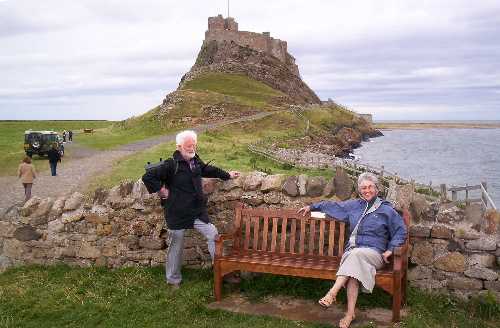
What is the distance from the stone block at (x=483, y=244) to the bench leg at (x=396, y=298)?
1.17 meters

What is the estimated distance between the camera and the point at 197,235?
740cm

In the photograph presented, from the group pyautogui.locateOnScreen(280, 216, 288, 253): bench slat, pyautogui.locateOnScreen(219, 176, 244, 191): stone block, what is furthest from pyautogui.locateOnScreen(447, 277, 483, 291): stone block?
pyautogui.locateOnScreen(219, 176, 244, 191): stone block

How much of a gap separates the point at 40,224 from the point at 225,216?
9.19 ft

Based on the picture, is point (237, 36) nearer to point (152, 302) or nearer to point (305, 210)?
point (305, 210)

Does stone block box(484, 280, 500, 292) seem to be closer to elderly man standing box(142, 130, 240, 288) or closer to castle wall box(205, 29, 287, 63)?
elderly man standing box(142, 130, 240, 288)

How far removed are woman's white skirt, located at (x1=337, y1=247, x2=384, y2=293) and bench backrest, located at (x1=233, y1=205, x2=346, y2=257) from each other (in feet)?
2.18

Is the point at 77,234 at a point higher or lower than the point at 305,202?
lower

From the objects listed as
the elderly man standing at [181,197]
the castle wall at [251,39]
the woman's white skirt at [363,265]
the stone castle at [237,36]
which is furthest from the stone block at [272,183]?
the castle wall at [251,39]

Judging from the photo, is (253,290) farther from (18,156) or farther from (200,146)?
(18,156)

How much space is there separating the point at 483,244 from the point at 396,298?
4.37 feet

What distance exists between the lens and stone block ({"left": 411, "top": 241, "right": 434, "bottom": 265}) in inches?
248

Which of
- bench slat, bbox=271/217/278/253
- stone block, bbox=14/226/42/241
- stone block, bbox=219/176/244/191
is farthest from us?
stone block, bbox=14/226/42/241

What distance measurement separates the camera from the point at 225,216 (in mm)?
7309

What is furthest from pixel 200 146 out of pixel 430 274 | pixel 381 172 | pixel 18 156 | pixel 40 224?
pixel 430 274
